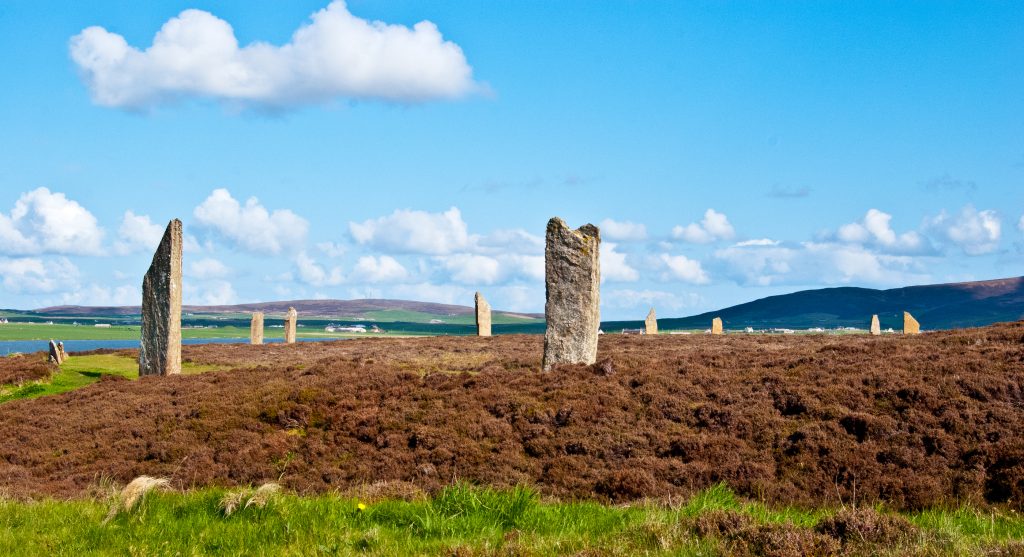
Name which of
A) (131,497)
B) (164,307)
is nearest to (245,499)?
(131,497)

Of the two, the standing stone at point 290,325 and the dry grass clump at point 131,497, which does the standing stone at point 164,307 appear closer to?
the dry grass clump at point 131,497

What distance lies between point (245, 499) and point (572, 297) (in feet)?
54.9

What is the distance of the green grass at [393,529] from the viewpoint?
7.86 m

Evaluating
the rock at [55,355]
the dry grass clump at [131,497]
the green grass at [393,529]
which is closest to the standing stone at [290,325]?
the rock at [55,355]

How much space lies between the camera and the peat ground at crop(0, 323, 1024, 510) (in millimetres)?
14742

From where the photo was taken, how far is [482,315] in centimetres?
5500

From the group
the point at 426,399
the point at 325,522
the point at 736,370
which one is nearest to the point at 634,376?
the point at 736,370

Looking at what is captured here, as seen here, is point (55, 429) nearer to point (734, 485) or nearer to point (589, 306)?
point (589, 306)

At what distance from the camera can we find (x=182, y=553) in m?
8.34

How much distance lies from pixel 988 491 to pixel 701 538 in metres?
8.16

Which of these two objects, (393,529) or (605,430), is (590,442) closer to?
(605,430)

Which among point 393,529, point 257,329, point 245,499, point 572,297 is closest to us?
point 393,529

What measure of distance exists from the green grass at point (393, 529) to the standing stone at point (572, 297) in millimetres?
15197

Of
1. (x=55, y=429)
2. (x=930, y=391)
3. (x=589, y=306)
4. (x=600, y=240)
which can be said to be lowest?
(x=55, y=429)
